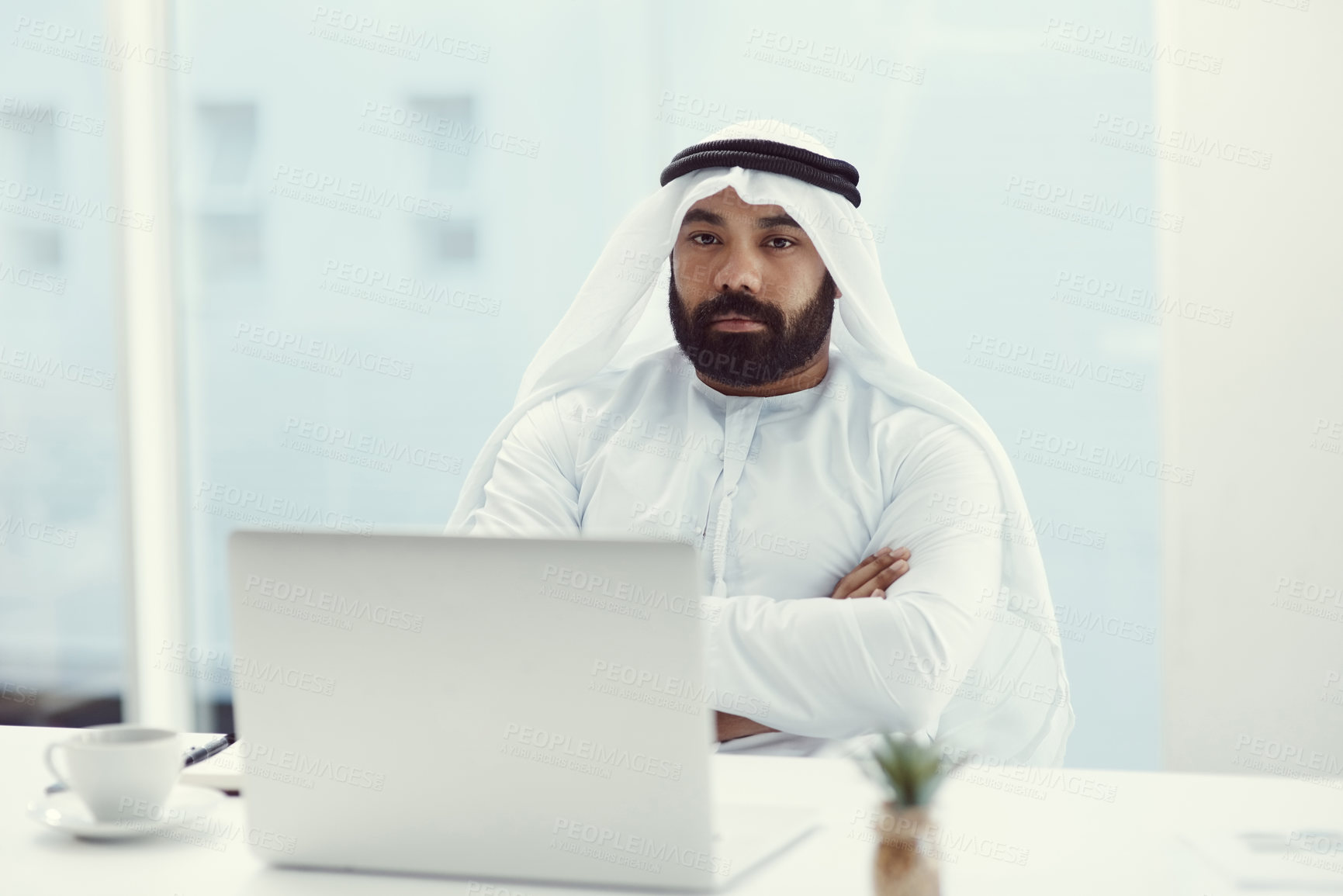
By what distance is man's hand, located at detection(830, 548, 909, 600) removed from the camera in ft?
6.30

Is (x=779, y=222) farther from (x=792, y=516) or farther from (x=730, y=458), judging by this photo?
(x=792, y=516)

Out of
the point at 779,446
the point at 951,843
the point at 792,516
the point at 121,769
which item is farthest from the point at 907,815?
the point at 779,446

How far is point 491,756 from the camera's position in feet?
3.18

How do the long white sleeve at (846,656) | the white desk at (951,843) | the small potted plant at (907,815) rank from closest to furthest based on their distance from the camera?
the small potted plant at (907,815) < the white desk at (951,843) < the long white sleeve at (846,656)

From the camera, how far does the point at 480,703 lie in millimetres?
958

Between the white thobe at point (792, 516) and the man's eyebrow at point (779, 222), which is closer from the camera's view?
the white thobe at point (792, 516)

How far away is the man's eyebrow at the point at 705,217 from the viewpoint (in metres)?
2.27

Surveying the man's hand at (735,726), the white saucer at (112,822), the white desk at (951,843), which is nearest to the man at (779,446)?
the man's hand at (735,726)

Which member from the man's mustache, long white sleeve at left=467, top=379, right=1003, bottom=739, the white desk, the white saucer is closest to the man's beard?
the man's mustache

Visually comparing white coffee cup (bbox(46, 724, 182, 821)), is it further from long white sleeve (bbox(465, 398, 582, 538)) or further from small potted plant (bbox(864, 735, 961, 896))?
long white sleeve (bbox(465, 398, 582, 538))

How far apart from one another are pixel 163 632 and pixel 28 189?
1362 mm

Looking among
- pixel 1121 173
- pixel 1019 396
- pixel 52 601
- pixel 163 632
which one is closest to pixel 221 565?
pixel 163 632

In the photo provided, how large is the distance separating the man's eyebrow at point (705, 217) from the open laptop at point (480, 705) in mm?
1418

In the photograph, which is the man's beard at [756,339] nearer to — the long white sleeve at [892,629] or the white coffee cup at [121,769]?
the long white sleeve at [892,629]
